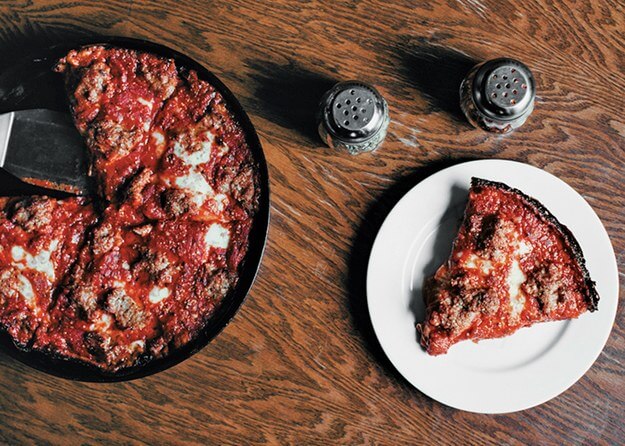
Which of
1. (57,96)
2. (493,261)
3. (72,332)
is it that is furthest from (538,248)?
(57,96)

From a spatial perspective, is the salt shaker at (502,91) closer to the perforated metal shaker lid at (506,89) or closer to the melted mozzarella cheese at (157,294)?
the perforated metal shaker lid at (506,89)

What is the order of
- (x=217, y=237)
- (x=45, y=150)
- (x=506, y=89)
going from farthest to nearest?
1. (x=45, y=150)
2. (x=217, y=237)
3. (x=506, y=89)

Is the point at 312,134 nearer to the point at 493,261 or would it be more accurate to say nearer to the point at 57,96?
the point at 493,261

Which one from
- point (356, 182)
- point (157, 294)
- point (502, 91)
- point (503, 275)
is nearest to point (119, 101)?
point (157, 294)

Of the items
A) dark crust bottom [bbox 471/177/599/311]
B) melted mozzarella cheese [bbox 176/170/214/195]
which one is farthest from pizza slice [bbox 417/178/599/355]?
melted mozzarella cheese [bbox 176/170/214/195]

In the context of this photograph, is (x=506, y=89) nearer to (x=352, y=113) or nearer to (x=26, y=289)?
(x=352, y=113)

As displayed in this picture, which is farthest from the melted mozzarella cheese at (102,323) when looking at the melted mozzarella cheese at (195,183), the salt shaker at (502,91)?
the salt shaker at (502,91)

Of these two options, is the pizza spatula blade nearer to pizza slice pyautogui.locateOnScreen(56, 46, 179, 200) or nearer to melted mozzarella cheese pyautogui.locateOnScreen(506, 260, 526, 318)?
pizza slice pyautogui.locateOnScreen(56, 46, 179, 200)
